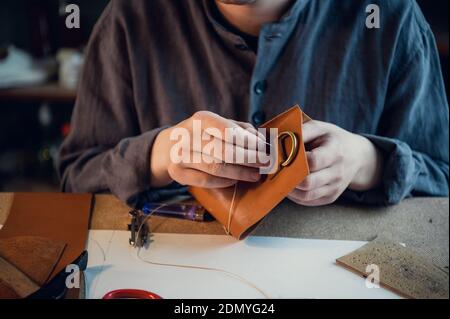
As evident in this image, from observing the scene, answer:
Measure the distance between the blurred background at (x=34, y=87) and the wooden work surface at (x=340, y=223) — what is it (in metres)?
0.22

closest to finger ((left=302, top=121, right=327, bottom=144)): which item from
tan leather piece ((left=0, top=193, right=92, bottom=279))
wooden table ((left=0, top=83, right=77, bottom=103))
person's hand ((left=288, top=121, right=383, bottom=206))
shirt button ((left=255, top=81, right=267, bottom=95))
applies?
person's hand ((left=288, top=121, right=383, bottom=206))

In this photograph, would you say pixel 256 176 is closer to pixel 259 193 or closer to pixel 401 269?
pixel 259 193

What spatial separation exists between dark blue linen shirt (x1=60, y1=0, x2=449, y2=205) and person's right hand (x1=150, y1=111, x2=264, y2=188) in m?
0.05

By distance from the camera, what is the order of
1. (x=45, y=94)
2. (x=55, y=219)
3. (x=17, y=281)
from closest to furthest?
(x=17, y=281) < (x=55, y=219) < (x=45, y=94)

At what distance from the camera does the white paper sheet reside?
0.42 m

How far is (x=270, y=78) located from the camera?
0.54m

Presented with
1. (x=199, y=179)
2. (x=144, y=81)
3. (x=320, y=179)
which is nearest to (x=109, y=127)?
(x=144, y=81)

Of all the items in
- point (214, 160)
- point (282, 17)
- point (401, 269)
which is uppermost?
point (282, 17)

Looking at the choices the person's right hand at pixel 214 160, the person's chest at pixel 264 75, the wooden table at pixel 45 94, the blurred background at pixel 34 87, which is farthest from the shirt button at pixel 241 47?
the wooden table at pixel 45 94

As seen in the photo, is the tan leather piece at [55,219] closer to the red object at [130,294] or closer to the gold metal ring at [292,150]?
the red object at [130,294]

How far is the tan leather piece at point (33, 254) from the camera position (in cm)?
42

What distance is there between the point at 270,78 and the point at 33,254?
0.32m
